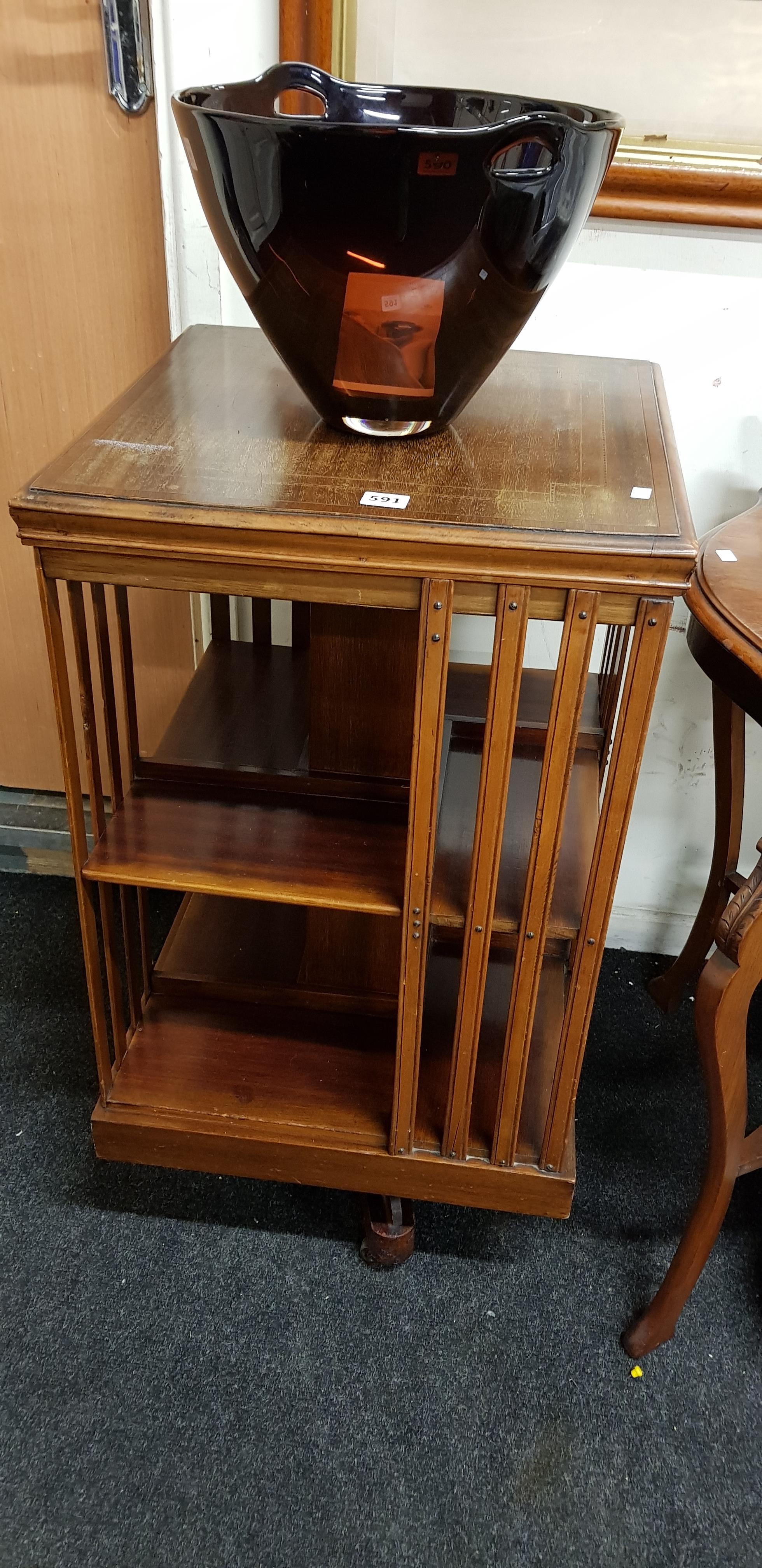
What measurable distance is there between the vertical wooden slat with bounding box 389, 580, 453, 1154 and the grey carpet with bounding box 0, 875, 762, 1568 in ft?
0.75

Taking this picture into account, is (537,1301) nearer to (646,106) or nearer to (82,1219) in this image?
(82,1219)

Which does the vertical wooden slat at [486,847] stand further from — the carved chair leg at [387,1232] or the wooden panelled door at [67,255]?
the wooden panelled door at [67,255]

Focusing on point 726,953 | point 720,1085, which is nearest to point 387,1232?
point 720,1085

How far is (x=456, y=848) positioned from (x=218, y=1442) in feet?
1.97

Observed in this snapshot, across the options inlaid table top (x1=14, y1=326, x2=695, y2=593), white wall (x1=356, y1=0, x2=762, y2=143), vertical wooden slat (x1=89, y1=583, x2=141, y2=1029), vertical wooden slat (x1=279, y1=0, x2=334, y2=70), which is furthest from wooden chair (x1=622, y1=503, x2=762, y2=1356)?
vertical wooden slat (x1=279, y1=0, x2=334, y2=70)

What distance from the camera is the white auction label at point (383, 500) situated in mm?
809

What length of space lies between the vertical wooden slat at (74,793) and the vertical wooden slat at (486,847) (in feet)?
1.07

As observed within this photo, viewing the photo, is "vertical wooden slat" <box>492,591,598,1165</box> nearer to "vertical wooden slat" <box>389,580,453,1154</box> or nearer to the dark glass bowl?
"vertical wooden slat" <box>389,580,453,1154</box>

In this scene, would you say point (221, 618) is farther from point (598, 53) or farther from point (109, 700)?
point (598, 53)

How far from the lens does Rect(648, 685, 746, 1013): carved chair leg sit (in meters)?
1.28

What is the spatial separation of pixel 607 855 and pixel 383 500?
336 millimetres

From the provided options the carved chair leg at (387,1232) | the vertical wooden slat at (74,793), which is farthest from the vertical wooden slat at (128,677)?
the carved chair leg at (387,1232)

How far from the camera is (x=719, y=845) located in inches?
54.9

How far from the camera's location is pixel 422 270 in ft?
2.55
